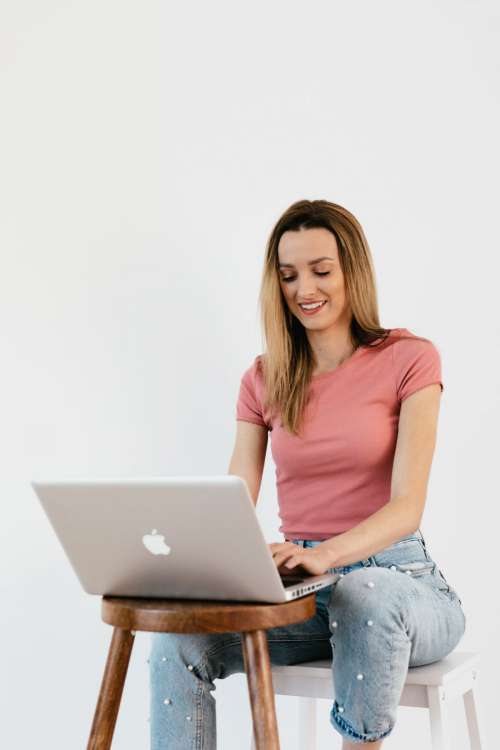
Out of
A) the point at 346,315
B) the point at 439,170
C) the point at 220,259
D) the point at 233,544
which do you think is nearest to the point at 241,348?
the point at 220,259

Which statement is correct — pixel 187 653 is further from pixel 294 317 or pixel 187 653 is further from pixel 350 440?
pixel 294 317

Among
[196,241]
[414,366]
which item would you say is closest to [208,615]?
[414,366]

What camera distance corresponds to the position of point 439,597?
1484 mm

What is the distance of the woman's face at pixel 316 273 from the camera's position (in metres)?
1.75

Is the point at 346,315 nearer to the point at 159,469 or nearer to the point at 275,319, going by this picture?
the point at 275,319

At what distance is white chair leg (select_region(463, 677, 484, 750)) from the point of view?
1.62m

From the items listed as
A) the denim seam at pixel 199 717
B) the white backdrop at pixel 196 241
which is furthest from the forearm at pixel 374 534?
the white backdrop at pixel 196 241

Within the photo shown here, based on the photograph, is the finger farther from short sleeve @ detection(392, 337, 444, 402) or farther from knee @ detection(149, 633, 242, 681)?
short sleeve @ detection(392, 337, 444, 402)

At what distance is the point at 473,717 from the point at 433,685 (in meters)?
0.30

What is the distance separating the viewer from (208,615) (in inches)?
47.6

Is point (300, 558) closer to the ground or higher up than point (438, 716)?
higher up

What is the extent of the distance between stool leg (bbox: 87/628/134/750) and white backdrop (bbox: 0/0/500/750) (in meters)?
0.77

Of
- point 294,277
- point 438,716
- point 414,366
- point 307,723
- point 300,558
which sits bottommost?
point 307,723

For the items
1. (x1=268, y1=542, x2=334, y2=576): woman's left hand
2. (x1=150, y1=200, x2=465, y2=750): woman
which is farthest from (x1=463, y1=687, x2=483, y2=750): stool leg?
(x1=268, y1=542, x2=334, y2=576): woman's left hand
